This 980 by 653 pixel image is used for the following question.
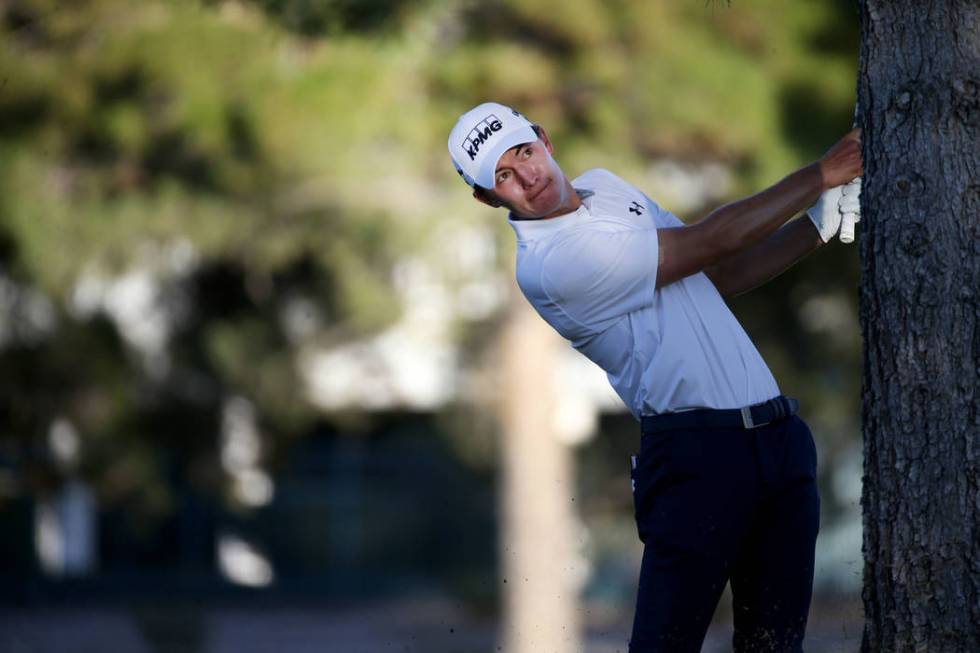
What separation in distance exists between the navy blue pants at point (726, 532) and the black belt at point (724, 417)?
0.06 feet

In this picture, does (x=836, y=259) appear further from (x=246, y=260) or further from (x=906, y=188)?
(x=906, y=188)

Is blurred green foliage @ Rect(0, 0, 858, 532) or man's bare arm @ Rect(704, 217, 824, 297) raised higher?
blurred green foliage @ Rect(0, 0, 858, 532)

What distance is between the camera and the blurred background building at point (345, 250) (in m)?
12.4

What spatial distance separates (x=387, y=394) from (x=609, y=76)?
22.1 ft

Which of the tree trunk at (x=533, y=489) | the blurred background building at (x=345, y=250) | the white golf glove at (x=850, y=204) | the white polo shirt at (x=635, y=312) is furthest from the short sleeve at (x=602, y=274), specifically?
the tree trunk at (x=533, y=489)

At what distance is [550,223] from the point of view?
406cm

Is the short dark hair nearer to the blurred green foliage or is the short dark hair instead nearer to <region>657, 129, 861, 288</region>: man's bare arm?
<region>657, 129, 861, 288</region>: man's bare arm

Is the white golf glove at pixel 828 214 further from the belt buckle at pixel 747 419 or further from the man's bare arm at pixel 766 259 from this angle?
the belt buckle at pixel 747 419

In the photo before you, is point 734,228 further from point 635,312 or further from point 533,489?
point 533,489

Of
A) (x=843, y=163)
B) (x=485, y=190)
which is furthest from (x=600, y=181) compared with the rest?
(x=843, y=163)

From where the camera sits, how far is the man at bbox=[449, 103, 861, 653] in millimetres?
3904

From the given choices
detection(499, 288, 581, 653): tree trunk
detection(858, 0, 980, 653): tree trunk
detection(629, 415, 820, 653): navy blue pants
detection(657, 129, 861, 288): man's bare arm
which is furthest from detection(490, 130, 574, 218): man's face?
detection(499, 288, 581, 653): tree trunk

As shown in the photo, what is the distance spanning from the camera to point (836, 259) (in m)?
14.4

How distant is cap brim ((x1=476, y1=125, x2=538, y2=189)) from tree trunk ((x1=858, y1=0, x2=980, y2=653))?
2.91 ft
